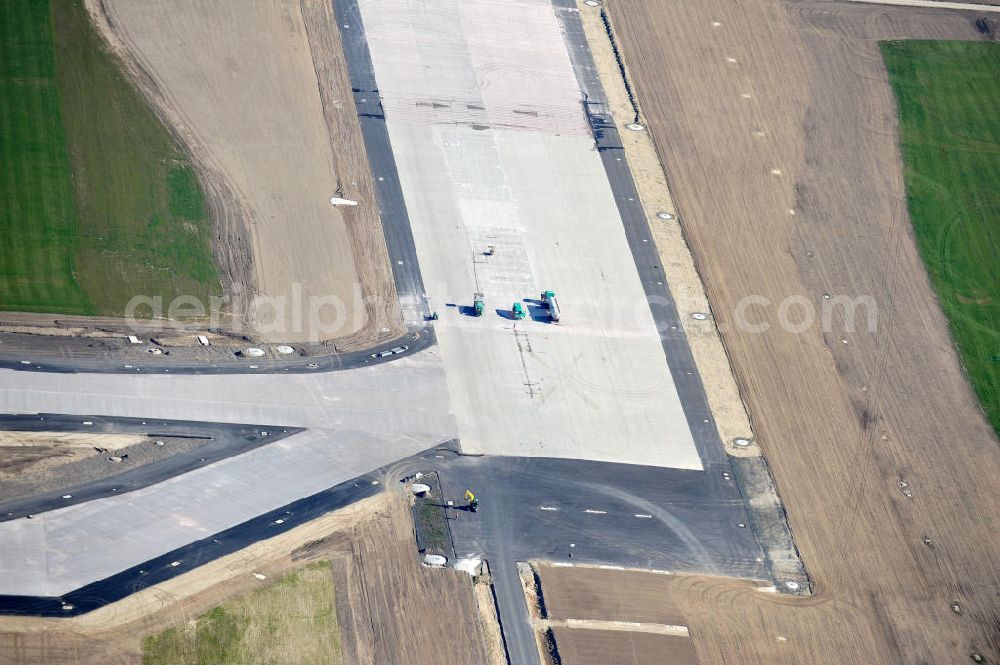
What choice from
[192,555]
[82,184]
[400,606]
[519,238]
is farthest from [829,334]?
[82,184]

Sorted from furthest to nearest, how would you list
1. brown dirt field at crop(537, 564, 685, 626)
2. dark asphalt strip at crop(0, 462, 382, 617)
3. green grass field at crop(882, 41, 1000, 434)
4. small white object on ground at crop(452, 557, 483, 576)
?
green grass field at crop(882, 41, 1000, 434)
small white object on ground at crop(452, 557, 483, 576)
brown dirt field at crop(537, 564, 685, 626)
dark asphalt strip at crop(0, 462, 382, 617)

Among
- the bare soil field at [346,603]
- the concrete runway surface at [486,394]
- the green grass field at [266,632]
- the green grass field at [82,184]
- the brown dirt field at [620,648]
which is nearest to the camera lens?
the bare soil field at [346,603]

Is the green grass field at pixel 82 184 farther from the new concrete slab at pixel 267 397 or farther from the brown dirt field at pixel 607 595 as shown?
the brown dirt field at pixel 607 595

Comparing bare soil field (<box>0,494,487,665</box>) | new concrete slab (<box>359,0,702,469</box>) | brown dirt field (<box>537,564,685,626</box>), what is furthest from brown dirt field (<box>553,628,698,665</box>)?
new concrete slab (<box>359,0,702,469</box>)

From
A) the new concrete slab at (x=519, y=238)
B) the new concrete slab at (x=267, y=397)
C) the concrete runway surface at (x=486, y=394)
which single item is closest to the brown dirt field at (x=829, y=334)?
the concrete runway surface at (x=486, y=394)

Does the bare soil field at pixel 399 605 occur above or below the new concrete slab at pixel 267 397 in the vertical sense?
below

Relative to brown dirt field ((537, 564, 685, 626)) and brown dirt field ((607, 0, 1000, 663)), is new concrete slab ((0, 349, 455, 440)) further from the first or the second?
brown dirt field ((607, 0, 1000, 663))
